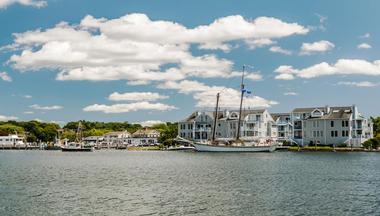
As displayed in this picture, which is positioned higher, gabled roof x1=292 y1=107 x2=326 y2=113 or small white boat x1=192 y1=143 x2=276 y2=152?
gabled roof x1=292 y1=107 x2=326 y2=113

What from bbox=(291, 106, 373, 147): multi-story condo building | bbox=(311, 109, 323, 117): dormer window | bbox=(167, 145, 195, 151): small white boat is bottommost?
bbox=(167, 145, 195, 151): small white boat

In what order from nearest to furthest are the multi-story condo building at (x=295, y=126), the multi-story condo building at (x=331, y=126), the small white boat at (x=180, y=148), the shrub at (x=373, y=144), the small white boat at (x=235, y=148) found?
1. the shrub at (x=373, y=144)
2. the multi-story condo building at (x=331, y=126)
3. the multi-story condo building at (x=295, y=126)
4. the small white boat at (x=235, y=148)
5. the small white boat at (x=180, y=148)

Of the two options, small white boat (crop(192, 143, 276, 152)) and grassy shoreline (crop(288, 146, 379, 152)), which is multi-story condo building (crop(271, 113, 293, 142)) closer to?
grassy shoreline (crop(288, 146, 379, 152))

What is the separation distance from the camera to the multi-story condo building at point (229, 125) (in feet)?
494

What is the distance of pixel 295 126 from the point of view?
141m

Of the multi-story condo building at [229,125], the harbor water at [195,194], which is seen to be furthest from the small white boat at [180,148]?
the harbor water at [195,194]

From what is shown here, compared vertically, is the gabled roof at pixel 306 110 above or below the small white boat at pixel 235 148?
above

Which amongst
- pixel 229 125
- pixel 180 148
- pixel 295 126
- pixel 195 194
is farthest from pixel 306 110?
pixel 195 194

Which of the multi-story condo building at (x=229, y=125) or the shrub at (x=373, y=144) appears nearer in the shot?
the shrub at (x=373, y=144)

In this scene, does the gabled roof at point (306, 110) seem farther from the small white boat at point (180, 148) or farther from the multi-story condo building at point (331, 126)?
the small white boat at point (180, 148)

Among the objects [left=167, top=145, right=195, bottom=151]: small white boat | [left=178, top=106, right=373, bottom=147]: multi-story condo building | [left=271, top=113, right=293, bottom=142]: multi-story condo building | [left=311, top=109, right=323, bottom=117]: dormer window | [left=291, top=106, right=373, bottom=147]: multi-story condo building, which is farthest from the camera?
[left=167, top=145, right=195, bottom=151]: small white boat

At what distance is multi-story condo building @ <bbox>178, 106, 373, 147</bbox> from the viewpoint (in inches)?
5059

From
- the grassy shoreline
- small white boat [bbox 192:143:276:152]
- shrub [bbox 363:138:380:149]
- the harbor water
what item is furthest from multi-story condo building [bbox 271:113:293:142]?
the harbor water

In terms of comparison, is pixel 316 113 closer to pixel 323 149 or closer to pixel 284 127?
pixel 323 149
